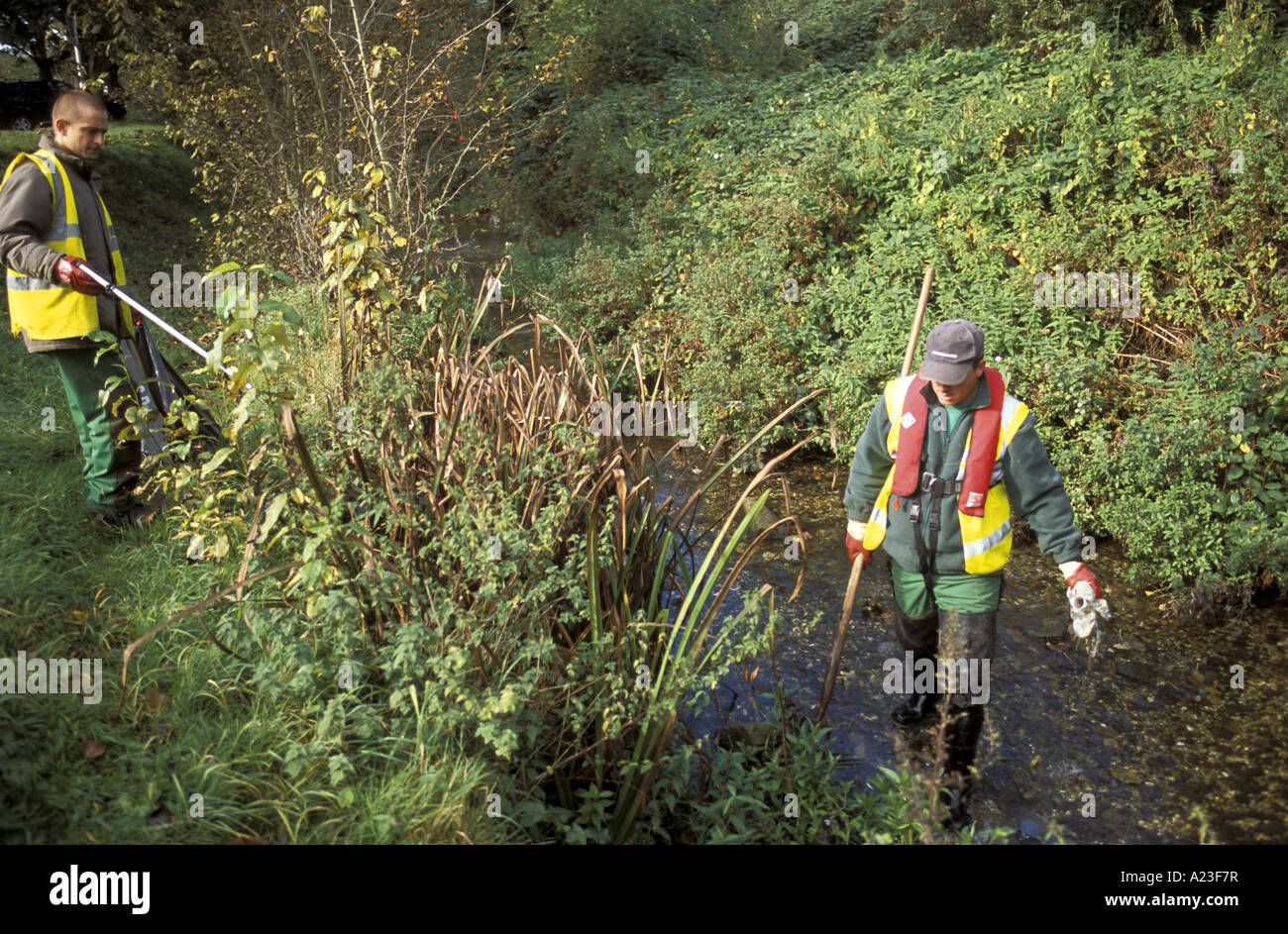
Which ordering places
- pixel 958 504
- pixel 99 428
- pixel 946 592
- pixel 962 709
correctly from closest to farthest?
1. pixel 958 504
2. pixel 946 592
3. pixel 962 709
4. pixel 99 428

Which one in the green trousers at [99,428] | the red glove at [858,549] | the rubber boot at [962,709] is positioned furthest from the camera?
the green trousers at [99,428]

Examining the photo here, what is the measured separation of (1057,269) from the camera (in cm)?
679

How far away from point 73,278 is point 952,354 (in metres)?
3.95

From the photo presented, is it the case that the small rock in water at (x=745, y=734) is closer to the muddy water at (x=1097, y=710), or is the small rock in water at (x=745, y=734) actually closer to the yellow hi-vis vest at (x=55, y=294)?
the muddy water at (x=1097, y=710)

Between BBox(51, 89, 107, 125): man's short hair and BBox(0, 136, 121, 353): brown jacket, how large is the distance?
0.15 meters

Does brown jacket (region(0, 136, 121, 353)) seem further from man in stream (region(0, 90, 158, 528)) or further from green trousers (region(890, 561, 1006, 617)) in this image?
green trousers (region(890, 561, 1006, 617))

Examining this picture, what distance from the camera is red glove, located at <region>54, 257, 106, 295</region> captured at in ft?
14.3

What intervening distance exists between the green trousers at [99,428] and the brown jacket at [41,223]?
0.12 meters

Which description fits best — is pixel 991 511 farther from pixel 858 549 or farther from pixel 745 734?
pixel 745 734

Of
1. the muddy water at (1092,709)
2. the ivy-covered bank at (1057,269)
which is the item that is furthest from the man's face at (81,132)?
the muddy water at (1092,709)

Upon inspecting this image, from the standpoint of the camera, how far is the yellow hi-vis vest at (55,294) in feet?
14.7

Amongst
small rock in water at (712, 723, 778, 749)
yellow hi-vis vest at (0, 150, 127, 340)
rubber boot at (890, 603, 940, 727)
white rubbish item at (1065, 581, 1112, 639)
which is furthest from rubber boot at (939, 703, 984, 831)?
yellow hi-vis vest at (0, 150, 127, 340)

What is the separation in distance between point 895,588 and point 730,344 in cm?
415

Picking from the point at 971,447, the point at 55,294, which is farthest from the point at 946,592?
the point at 55,294
